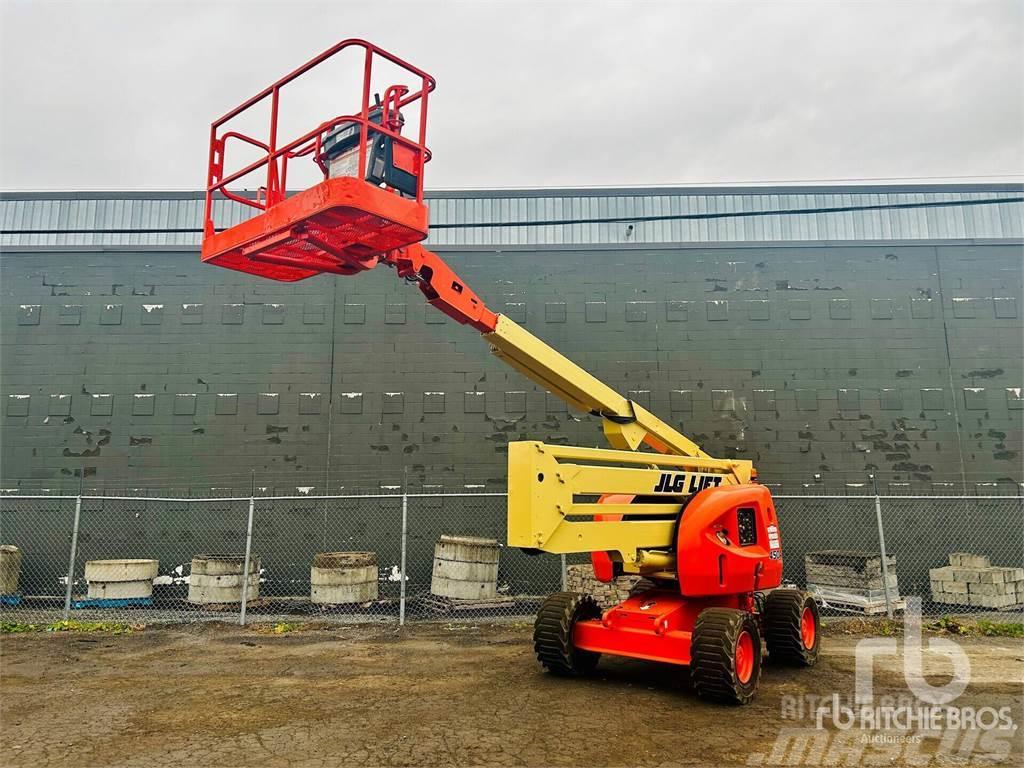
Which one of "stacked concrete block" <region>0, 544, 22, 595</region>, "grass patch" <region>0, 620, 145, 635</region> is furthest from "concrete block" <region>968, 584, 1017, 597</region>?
"stacked concrete block" <region>0, 544, 22, 595</region>

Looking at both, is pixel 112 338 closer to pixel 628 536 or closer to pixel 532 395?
pixel 532 395

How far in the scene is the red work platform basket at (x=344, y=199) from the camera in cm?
479

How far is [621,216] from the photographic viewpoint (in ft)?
43.9

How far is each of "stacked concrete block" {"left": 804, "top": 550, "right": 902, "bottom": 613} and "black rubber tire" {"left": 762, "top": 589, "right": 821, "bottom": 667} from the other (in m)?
3.45

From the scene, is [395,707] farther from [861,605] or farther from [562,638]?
[861,605]

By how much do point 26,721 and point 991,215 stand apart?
16.6 m

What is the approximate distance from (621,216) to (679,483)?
8095mm

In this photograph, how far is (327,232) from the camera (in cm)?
503

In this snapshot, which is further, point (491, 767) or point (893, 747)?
point (893, 747)

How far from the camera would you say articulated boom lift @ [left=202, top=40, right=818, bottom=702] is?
5.09 meters

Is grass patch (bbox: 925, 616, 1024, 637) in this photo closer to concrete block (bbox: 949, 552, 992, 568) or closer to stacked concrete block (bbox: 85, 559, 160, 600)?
concrete block (bbox: 949, 552, 992, 568)

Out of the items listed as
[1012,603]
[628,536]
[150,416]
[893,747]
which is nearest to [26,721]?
[628,536]

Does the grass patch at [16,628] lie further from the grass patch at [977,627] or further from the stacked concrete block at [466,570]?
the grass patch at [977,627]

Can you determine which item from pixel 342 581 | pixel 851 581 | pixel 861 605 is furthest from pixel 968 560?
pixel 342 581
